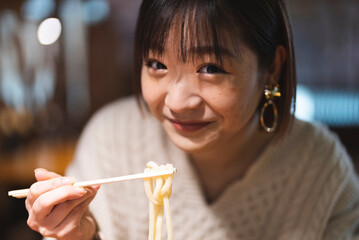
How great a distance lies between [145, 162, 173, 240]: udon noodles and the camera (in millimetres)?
750

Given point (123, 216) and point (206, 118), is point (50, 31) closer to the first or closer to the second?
point (206, 118)

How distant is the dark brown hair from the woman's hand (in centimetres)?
33

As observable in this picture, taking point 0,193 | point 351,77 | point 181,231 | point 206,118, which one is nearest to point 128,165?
point 181,231

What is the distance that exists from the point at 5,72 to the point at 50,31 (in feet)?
4.85

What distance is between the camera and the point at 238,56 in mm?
790

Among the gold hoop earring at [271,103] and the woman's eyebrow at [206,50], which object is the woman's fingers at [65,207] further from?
the gold hoop earring at [271,103]

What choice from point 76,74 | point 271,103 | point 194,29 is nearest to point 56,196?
point 194,29

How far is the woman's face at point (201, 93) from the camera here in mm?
778

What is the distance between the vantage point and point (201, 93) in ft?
2.61

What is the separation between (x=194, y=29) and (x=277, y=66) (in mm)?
310

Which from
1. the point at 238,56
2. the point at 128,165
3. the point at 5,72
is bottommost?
the point at 128,165

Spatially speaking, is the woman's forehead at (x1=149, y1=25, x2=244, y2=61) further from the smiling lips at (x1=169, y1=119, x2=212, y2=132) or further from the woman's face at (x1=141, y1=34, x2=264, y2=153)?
the smiling lips at (x1=169, y1=119, x2=212, y2=132)

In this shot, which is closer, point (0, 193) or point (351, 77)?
point (0, 193)

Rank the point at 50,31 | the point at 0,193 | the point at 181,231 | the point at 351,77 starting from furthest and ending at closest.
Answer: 1. the point at 351,77
2. the point at 0,193
3. the point at 181,231
4. the point at 50,31
